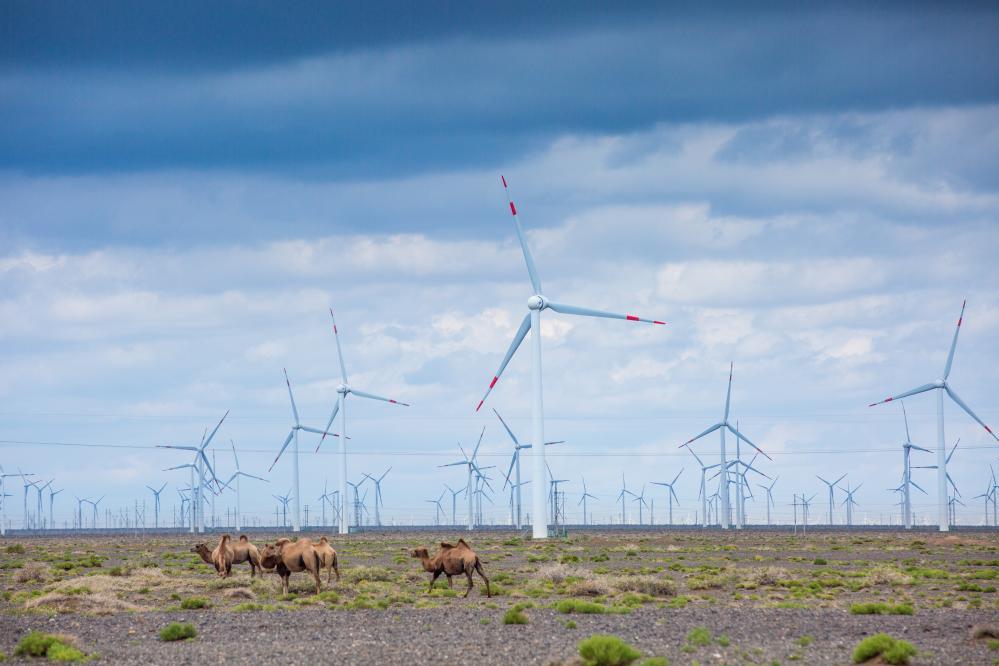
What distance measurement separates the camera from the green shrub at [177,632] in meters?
33.7

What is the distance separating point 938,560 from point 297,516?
110 metres

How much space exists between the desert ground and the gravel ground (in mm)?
55

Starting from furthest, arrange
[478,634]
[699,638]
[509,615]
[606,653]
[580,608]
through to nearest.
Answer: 1. [580,608]
2. [509,615]
3. [478,634]
4. [699,638]
5. [606,653]

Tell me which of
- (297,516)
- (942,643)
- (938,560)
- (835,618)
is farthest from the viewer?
(297,516)

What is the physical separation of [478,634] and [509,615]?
9.13 feet

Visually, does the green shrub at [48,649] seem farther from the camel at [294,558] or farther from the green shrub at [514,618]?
the camel at [294,558]

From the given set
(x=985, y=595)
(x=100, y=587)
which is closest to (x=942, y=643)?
(x=985, y=595)

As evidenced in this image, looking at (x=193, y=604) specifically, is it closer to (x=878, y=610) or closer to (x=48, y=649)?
(x=48, y=649)

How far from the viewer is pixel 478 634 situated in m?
33.3

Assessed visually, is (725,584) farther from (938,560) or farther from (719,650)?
(938,560)

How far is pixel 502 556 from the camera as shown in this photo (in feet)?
262

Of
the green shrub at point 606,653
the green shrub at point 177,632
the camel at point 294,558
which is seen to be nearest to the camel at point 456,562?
the camel at point 294,558

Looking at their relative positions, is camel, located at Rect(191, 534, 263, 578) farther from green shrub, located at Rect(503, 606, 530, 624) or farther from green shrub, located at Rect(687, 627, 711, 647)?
green shrub, located at Rect(687, 627, 711, 647)

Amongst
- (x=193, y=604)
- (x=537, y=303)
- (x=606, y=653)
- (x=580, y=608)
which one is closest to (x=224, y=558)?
(x=193, y=604)
